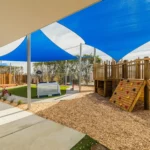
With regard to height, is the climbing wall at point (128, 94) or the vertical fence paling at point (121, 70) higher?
the vertical fence paling at point (121, 70)

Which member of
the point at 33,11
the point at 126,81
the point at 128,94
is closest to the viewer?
the point at 33,11

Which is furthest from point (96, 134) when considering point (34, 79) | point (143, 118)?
point (34, 79)

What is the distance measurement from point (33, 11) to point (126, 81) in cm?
511

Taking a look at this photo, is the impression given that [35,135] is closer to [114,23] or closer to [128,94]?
[128,94]

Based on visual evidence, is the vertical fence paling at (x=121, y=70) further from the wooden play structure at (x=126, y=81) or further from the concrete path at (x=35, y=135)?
the concrete path at (x=35, y=135)

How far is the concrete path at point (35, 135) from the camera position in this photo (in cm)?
268

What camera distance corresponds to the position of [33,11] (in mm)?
2166

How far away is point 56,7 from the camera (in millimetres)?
2002

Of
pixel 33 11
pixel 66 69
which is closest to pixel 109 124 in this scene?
pixel 33 11

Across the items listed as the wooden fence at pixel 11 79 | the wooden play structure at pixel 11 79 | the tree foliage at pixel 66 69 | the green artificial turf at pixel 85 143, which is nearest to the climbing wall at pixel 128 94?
the green artificial turf at pixel 85 143

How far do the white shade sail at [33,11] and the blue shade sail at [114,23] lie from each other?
1934 mm

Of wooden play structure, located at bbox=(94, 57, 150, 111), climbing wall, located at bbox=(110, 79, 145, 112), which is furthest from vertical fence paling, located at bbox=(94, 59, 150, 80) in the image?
climbing wall, located at bbox=(110, 79, 145, 112)

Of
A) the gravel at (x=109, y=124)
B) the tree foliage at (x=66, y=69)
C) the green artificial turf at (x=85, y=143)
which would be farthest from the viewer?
the tree foliage at (x=66, y=69)

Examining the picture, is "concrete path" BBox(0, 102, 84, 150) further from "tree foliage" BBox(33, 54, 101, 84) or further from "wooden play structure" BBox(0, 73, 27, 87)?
"wooden play structure" BBox(0, 73, 27, 87)
